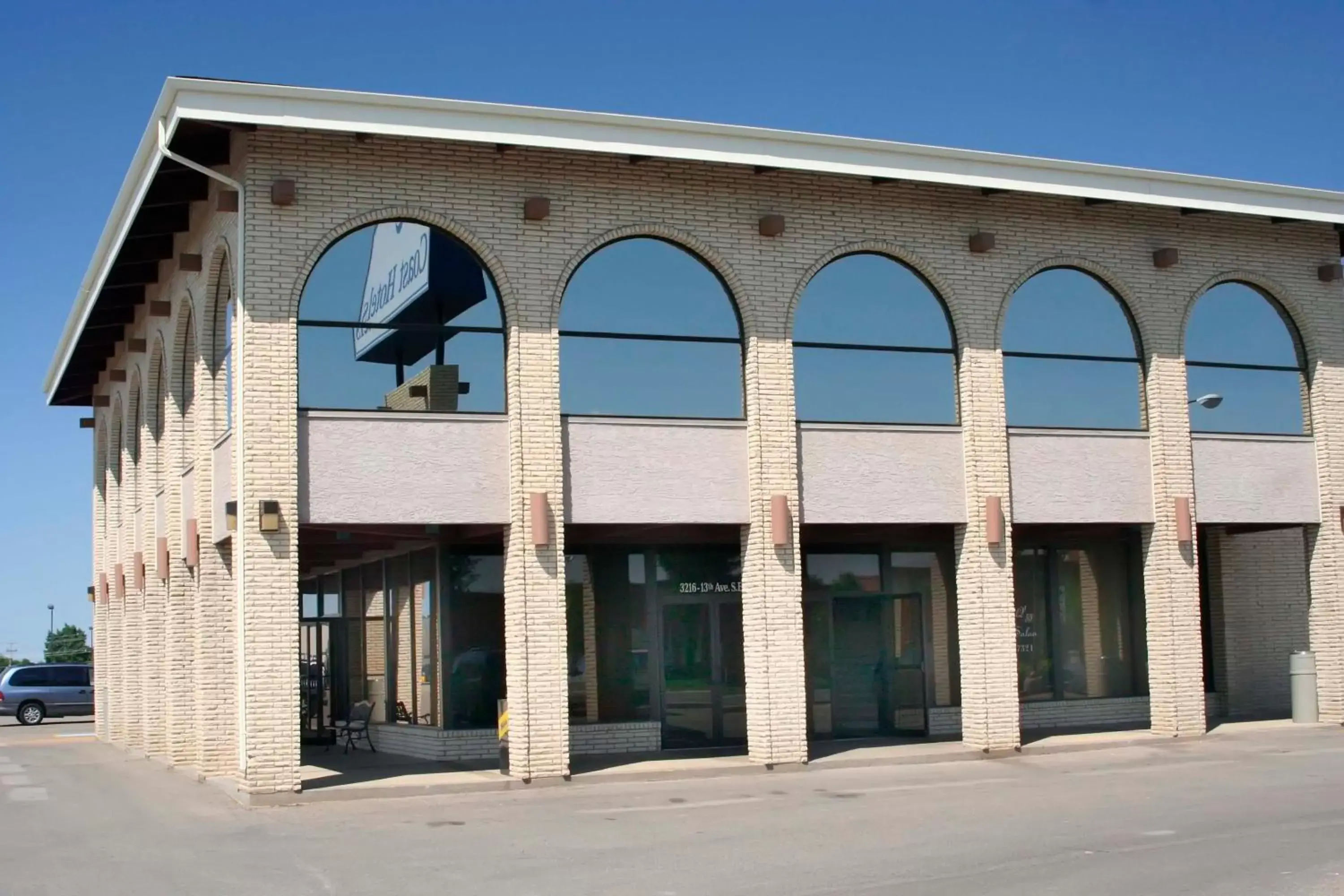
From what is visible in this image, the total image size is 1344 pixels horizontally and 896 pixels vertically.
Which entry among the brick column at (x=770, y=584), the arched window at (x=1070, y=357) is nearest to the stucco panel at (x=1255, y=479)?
the arched window at (x=1070, y=357)

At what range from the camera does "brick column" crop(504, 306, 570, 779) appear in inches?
758

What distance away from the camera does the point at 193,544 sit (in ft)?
73.4

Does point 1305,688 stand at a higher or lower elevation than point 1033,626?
lower

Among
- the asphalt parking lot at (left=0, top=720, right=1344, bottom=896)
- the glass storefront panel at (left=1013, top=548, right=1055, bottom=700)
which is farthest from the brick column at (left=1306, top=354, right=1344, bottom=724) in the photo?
the glass storefront panel at (left=1013, top=548, right=1055, bottom=700)

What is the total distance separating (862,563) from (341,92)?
1160cm

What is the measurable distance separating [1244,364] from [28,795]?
64.5 feet

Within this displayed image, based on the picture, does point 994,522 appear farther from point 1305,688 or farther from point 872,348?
point 1305,688

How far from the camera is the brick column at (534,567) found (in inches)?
758

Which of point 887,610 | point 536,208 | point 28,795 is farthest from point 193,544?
point 887,610

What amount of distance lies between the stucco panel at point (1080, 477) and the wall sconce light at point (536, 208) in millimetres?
7757

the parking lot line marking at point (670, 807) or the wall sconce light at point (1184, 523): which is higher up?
the wall sconce light at point (1184, 523)

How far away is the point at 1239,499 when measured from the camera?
24.1m

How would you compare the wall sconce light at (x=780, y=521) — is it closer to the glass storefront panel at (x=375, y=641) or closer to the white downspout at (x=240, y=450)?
the white downspout at (x=240, y=450)

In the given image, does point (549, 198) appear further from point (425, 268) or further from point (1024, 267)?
point (1024, 267)
